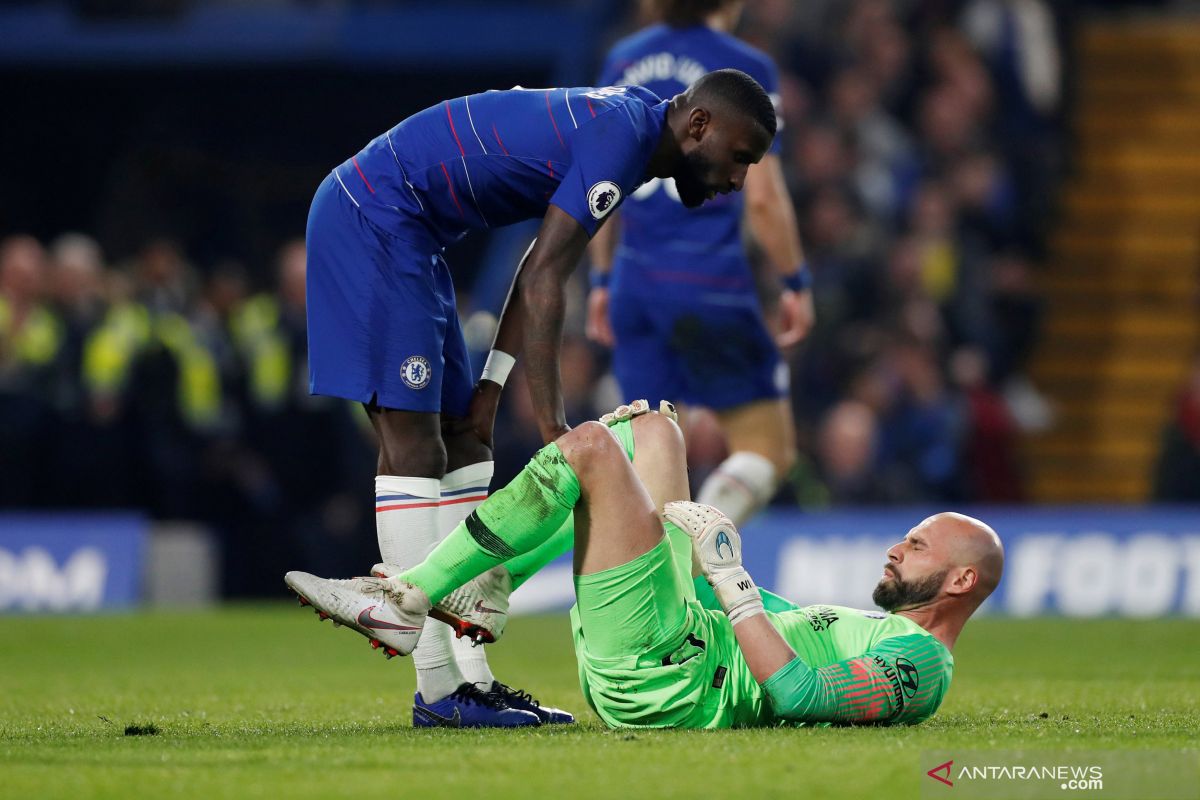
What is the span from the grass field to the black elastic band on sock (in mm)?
511

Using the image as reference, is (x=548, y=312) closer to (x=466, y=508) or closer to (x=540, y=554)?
(x=540, y=554)

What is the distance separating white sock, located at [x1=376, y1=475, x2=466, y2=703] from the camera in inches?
221

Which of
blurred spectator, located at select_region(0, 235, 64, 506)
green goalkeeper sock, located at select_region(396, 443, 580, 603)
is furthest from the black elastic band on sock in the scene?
blurred spectator, located at select_region(0, 235, 64, 506)

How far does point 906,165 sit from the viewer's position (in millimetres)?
15992

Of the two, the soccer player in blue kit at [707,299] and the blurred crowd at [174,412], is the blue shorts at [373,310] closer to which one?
the soccer player in blue kit at [707,299]

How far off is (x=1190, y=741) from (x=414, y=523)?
7.49 feet

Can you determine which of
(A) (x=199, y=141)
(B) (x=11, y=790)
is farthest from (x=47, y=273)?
(B) (x=11, y=790)

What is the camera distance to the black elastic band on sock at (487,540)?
5133mm

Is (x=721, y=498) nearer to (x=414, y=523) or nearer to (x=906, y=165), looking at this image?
(x=414, y=523)

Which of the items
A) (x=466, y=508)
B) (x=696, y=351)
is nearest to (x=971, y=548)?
(x=466, y=508)

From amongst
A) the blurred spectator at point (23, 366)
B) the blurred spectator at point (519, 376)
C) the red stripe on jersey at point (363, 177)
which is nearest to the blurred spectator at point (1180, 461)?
the blurred spectator at point (519, 376)

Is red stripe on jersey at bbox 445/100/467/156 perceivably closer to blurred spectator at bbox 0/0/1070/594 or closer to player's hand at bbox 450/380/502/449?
player's hand at bbox 450/380/502/449

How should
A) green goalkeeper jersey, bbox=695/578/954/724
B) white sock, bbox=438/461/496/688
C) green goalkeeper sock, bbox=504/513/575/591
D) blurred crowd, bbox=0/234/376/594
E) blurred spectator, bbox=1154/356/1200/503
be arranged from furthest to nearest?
blurred spectator, bbox=1154/356/1200/503 < blurred crowd, bbox=0/234/376/594 < white sock, bbox=438/461/496/688 < green goalkeeper sock, bbox=504/513/575/591 < green goalkeeper jersey, bbox=695/578/954/724

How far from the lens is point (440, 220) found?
18.6ft
